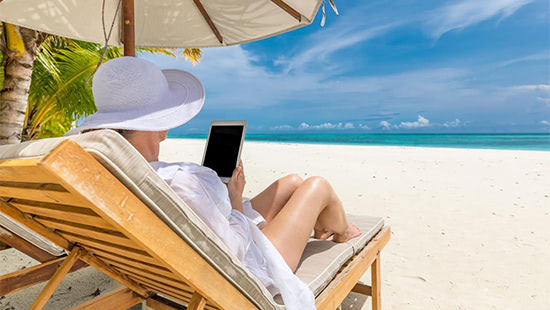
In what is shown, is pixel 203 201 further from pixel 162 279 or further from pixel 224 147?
pixel 224 147

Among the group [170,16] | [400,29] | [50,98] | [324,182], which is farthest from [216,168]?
[400,29]

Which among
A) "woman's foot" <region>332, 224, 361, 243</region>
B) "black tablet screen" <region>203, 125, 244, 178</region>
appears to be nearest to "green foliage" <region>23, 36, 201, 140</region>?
"black tablet screen" <region>203, 125, 244, 178</region>

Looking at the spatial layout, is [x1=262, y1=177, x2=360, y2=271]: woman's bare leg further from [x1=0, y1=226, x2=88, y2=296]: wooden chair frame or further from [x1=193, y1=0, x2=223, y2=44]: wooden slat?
[x1=193, y1=0, x2=223, y2=44]: wooden slat

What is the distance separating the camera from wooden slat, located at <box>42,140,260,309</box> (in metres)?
0.63

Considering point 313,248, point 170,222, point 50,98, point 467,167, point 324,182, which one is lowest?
point 467,167

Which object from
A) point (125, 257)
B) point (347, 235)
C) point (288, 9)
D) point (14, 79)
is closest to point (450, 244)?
point (347, 235)

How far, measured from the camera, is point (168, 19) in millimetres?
3334

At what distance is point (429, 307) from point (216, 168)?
1901 mm

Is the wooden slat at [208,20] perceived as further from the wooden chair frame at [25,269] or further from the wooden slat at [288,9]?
the wooden chair frame at [25,269]

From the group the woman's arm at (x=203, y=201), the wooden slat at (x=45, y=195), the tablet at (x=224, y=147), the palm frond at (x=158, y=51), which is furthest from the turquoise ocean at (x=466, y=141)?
the wooden slat at (x=45, y=195)

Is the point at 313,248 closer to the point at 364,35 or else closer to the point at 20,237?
the point at 20,237

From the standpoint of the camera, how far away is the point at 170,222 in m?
0.87

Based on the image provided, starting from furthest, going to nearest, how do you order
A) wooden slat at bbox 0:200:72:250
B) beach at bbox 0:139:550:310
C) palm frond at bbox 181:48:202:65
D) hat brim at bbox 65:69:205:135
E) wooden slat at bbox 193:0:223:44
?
palm frond at bbox 181:48:202:65 → wooden slat at bbox 193:0:223:44 → beach at bbox 0:139:550:310 → wooden slat at bbox 0:200:72:250 → hat brim at bbox 65:69:205:135

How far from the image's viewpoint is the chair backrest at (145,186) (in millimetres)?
709
